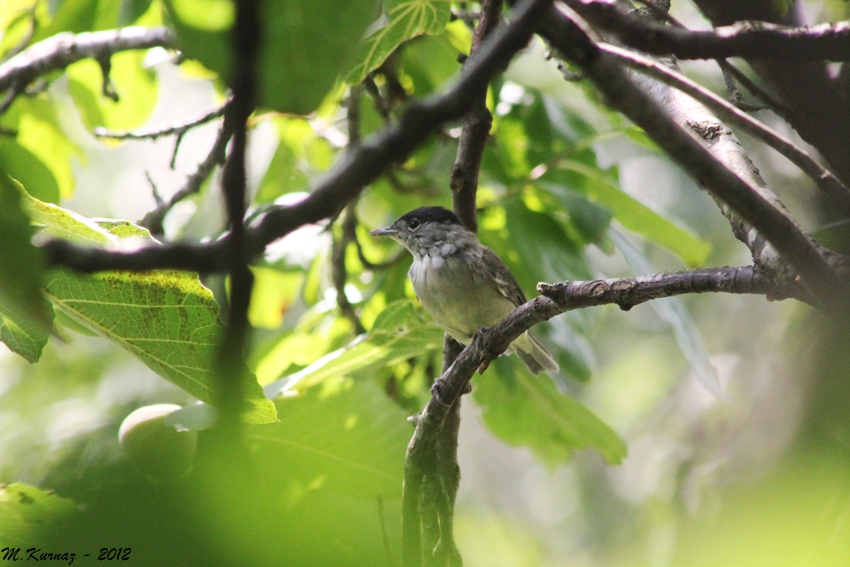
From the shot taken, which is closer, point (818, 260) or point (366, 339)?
point (818, 260)

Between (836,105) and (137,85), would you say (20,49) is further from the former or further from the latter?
(836,105)

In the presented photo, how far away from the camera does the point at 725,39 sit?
3.63 feet

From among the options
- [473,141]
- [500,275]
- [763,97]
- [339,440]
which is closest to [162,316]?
[339,440]

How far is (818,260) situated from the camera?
1.14 meters

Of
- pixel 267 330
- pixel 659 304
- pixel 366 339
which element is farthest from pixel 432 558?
pixel 267 330

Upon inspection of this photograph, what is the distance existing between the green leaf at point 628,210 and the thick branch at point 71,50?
237cm

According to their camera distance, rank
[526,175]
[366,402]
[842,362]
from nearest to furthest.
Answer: [842,362]
[366,402]
[526,175]

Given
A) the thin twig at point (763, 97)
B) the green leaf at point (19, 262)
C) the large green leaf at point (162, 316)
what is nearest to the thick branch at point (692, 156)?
the thin twig at point (763, 97)

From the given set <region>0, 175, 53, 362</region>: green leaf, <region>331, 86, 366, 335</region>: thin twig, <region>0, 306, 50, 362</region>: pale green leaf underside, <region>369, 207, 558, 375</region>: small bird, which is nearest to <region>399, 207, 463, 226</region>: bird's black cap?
<region>369, 207, 558, 375</region>: small bird

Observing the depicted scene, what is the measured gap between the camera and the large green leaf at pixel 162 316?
1.88 meters

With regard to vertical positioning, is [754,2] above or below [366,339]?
above

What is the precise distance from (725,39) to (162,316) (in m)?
1.46

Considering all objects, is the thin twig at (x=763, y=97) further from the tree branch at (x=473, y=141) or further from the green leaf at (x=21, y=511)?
the green leaf at (x=21, y=511)

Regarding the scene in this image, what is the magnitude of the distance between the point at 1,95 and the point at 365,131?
223cm
